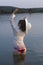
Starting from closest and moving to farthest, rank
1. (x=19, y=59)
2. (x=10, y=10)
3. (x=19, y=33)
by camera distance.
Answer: (x=19, y=33), (x=19, y=59), (x=10, y=10)

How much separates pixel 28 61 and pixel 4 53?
168 cm

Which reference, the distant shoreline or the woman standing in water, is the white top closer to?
the woman standing in water

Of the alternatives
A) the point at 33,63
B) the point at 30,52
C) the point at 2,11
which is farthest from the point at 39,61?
the point at 2,11

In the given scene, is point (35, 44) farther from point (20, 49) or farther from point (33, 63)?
point (20, 49)

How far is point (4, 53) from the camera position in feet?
37.0

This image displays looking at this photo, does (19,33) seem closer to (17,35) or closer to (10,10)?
(17,35)

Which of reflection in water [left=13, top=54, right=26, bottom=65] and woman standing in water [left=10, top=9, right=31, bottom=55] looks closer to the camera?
woman standing in water [left=10, top=9, right=31, bottom=55]

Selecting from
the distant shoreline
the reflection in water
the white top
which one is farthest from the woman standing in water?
the distant shoreline

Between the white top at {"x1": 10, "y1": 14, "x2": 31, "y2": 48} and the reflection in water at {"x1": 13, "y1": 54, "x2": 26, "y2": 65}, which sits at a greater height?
the white top at {"x1": 10, "y1": 14, "x2": 31, "y2": 48}

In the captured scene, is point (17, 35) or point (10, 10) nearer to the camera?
point (17, 35)

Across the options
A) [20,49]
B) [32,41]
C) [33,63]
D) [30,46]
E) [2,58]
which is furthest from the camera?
[32,41]

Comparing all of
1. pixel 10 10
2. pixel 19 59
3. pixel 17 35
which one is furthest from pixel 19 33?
pixel 10 10

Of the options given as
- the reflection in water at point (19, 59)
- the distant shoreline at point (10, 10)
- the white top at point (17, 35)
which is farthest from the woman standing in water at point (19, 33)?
the distant shoreline at point (10, 10)

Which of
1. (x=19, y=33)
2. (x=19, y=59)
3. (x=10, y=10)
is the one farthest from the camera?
(x=10, y=10)
